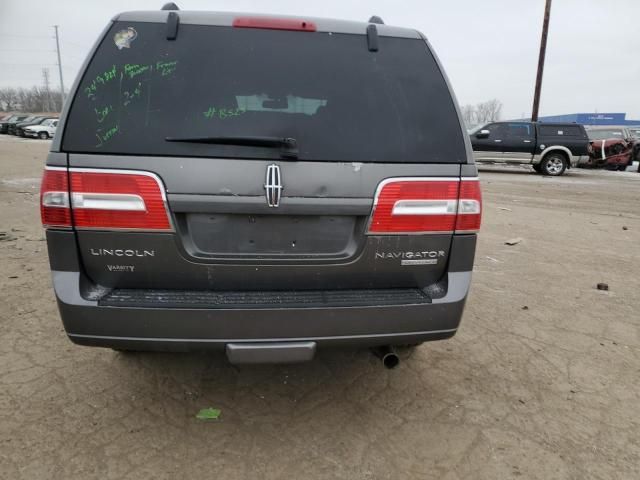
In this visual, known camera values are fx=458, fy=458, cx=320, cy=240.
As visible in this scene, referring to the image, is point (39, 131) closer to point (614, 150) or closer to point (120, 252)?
point (614, 150)

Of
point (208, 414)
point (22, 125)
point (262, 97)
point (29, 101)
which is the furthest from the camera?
point (29, 101)

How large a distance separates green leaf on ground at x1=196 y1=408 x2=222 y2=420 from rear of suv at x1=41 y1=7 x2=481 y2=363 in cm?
68

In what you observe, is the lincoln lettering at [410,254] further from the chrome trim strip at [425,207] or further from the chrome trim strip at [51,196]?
the chrome trim strip at [51,196]

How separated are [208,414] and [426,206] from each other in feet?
5.40

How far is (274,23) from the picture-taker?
7.33 ft

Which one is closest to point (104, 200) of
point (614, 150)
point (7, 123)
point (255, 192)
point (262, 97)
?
point (255, 192)

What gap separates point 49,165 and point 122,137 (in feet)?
1.08

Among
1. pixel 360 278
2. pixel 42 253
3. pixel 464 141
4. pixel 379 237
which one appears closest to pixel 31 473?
pixel 360 278

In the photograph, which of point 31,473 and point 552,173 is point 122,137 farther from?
point 552,173

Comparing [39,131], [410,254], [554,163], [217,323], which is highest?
[39,131]

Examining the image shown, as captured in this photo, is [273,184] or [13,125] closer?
[273,184]

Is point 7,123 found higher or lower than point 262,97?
higher

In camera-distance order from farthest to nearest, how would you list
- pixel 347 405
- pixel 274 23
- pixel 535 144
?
pixel 535 144, pixel 347 405, pixel 274 23

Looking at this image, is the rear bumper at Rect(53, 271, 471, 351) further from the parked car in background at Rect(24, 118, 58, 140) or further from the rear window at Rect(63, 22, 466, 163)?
the parked car in background at Rect(24, 118, 58, 140)
